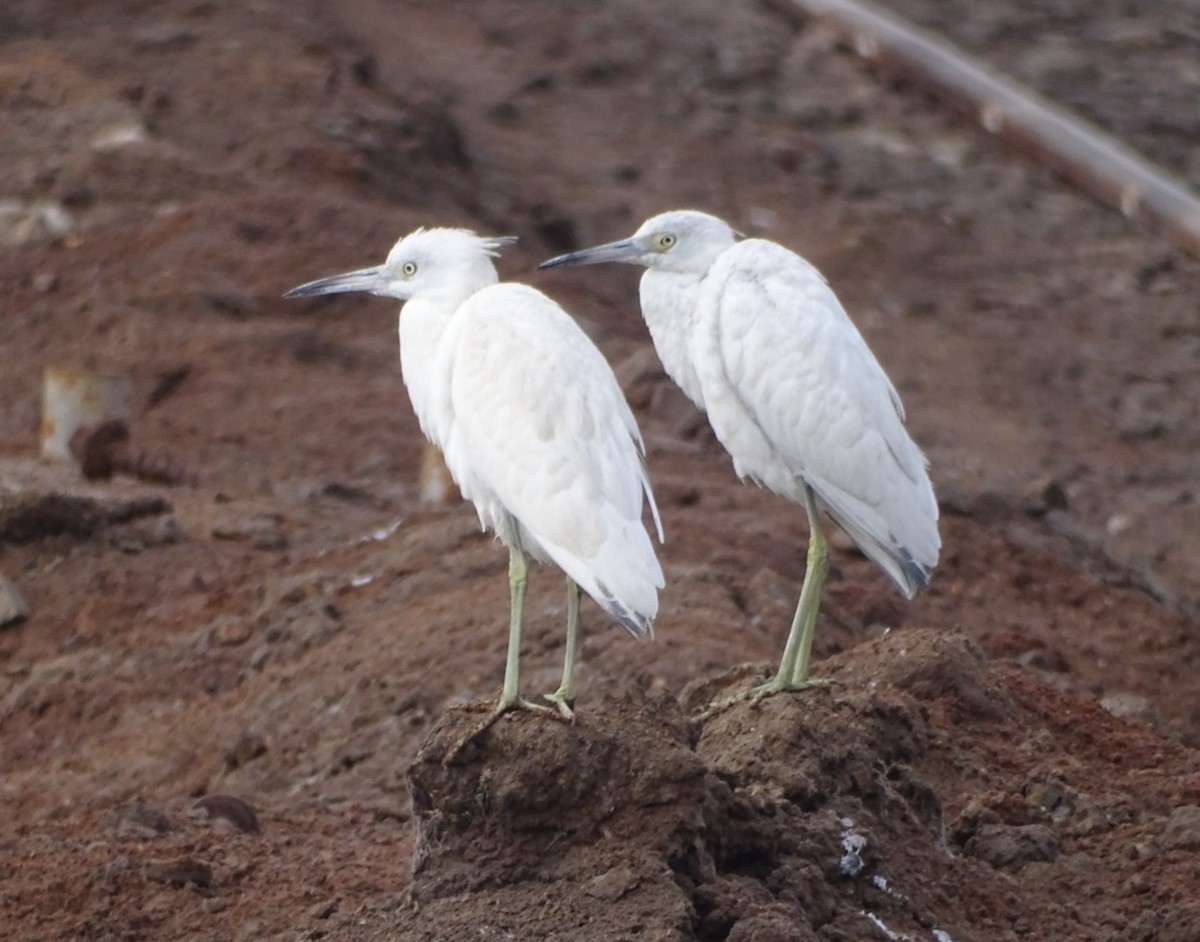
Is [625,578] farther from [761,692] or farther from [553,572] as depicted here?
[553,572]

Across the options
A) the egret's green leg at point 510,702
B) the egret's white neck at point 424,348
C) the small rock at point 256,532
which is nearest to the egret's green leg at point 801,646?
the egret's green leg at point 510,702

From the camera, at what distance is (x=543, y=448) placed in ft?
19.2

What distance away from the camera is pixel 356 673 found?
8.66 m

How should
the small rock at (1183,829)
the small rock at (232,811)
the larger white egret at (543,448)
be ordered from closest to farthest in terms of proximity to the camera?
the larger white egret at (543,448) < the small rock at (1183,829) < the small rock at (232,811)

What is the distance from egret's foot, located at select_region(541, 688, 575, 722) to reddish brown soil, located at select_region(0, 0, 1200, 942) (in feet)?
0.12

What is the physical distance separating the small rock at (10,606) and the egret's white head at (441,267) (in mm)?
4491

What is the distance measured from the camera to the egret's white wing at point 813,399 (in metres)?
6.73

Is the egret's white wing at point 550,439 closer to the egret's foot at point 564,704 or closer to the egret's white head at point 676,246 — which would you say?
the egret's foot at point 564,704

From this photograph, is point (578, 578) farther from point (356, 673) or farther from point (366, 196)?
point (366, 196)

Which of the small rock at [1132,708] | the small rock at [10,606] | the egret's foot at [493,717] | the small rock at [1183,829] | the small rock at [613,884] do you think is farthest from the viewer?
the small rock at [10,606]

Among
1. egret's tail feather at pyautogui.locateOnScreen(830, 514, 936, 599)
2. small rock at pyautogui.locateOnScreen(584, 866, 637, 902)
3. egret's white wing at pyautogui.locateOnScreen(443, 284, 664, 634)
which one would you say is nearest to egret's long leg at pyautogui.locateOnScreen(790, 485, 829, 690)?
egret's tail feather at pyautogui.locateOnScreen(830, 514, 936, 599)

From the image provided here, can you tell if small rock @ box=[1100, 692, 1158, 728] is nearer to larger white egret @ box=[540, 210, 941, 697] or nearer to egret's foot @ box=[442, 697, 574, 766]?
larger white egret @ box=[540, 210, 941, 697]

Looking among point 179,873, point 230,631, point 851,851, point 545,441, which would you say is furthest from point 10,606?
point 851,851

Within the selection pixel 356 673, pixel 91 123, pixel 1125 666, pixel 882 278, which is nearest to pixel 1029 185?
pixel 882 278
